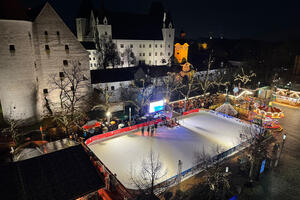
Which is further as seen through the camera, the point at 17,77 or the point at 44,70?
the point at 44,70

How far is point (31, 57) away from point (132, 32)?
34978 mm

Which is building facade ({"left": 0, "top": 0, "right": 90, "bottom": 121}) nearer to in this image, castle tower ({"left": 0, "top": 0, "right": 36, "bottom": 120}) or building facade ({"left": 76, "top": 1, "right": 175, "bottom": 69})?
castle tower ({"left": 0, "top": 0, "right": 36, "bottom": 120})

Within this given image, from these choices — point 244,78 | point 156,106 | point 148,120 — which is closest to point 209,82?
point 244,78

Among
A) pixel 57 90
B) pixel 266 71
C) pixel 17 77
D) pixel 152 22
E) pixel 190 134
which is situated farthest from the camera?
pixel 152 22

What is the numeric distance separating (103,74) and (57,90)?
753cm

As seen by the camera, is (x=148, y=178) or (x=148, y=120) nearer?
(x=148, y=178)

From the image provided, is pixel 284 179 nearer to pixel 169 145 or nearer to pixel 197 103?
pixel 169 145

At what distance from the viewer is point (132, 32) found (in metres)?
53.8

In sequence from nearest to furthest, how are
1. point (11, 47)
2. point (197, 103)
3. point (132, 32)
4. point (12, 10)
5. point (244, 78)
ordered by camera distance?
1. point (12, 10)
2. point (11, 47)
3. point (197, 103)
4. point (244, 78)
5. point (132, 32)

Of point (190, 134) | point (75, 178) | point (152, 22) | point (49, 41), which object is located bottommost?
point (190, 134)

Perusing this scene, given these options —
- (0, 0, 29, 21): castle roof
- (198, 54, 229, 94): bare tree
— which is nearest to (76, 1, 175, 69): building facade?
(198, 54, 229, 94): bare tree

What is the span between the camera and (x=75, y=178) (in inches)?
360

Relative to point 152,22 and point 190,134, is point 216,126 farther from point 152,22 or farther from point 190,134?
point 152,22

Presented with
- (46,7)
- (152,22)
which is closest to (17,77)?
(46,7)
